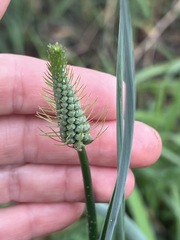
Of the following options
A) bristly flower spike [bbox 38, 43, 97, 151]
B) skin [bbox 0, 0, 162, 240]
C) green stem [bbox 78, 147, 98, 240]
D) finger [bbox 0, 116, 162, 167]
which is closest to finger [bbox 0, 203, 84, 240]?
skin [bbox 0, 0, 162, 240]

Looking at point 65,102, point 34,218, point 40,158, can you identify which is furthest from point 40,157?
point 65,102

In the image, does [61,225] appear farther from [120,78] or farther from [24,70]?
[120,78]

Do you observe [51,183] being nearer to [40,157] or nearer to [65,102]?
[40,157]

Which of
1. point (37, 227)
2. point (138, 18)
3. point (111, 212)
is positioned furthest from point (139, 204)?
point (138, 18)

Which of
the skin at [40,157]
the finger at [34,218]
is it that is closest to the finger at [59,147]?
the skin at [40,157]

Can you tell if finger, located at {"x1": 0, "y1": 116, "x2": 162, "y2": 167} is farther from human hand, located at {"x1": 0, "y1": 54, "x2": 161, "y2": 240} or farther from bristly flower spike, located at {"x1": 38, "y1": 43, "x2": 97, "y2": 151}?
bristly flower spike, located at {"x1": 38, "y1": 43, "x2": 97, "y2": 151}

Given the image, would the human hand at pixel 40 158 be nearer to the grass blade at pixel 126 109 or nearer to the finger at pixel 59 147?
the finger at pixel 59 147
